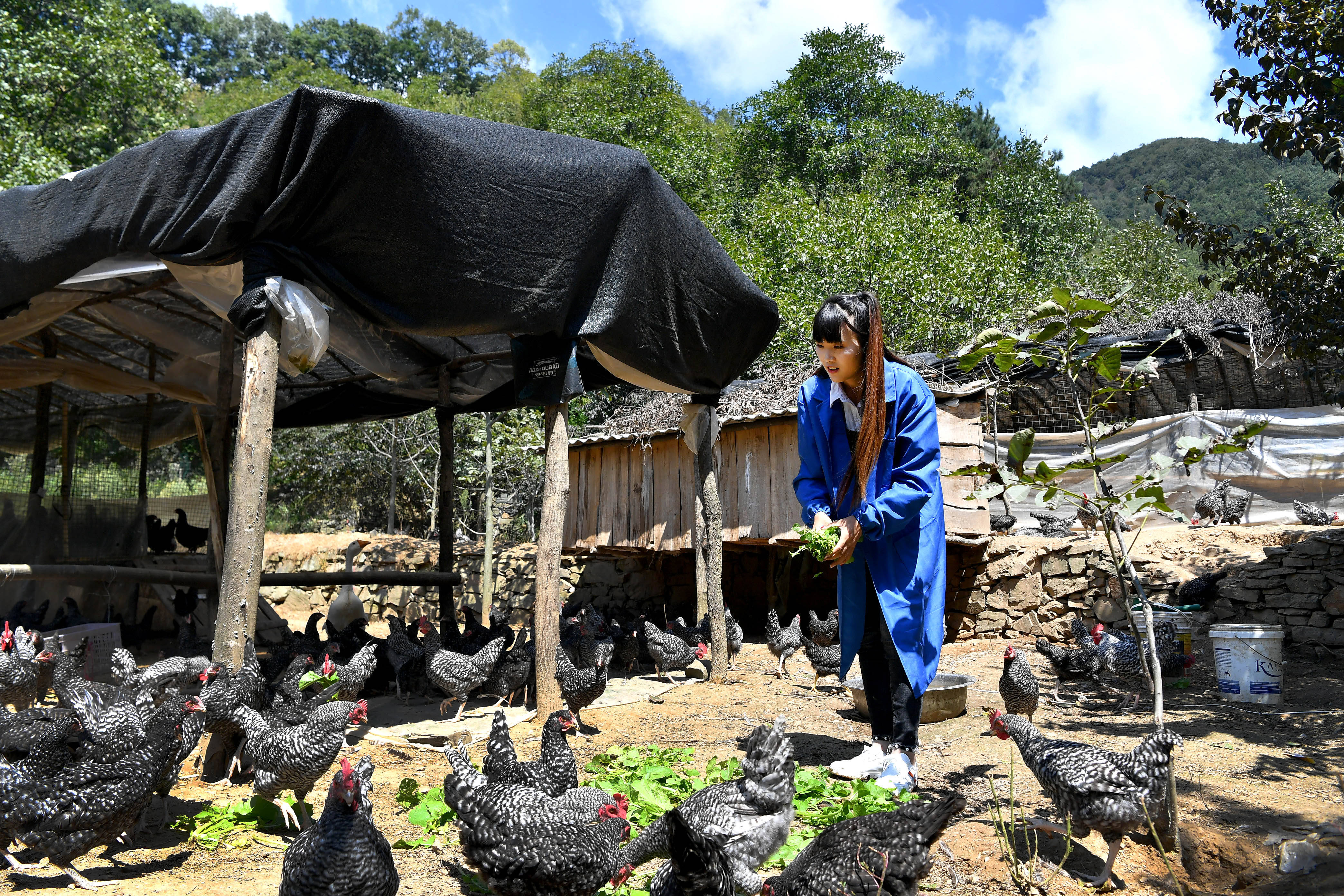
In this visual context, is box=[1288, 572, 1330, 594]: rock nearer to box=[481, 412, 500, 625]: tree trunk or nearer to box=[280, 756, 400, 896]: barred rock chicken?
box=[280, 756, 400, 896]: barred rock chicken

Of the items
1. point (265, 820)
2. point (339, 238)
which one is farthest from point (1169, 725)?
point (339, 238)

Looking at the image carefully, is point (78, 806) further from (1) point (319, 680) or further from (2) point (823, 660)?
(2) point (823, 660)

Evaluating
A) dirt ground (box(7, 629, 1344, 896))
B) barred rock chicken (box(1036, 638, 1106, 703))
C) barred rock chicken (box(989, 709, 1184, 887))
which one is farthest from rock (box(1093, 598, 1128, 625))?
barred rock chicken (box(989, 709, 1184, 887))

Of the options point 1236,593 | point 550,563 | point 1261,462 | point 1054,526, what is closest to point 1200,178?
point 1261,462

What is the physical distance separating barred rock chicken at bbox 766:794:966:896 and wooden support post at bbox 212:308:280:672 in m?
3.17

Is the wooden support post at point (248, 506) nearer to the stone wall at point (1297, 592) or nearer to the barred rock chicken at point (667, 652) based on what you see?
the barred rock chicken at point (667, 652)

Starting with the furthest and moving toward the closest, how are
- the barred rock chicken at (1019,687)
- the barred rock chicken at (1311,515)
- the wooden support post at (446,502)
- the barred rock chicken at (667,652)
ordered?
the barred rock chicken at (1311,515) < the wooden support post at (446,502) < the barred rock chicken at (667,652) < the barred rock chicken at (1019,687)

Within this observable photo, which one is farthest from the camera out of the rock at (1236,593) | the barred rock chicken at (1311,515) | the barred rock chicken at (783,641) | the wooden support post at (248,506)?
the barred rock chicken at (1311,515)

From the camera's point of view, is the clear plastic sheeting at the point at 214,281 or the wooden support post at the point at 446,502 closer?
the clear plastic sheeting at the point at 214,281

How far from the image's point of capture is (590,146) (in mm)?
5527

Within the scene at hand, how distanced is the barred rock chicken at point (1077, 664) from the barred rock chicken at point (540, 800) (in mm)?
5005

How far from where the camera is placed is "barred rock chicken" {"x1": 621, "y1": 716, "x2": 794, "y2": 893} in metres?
2.86

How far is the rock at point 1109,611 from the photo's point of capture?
30.4ft

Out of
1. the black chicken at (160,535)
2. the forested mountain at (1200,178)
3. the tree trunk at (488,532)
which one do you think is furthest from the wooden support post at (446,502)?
the forested mountain at (1200,178)
